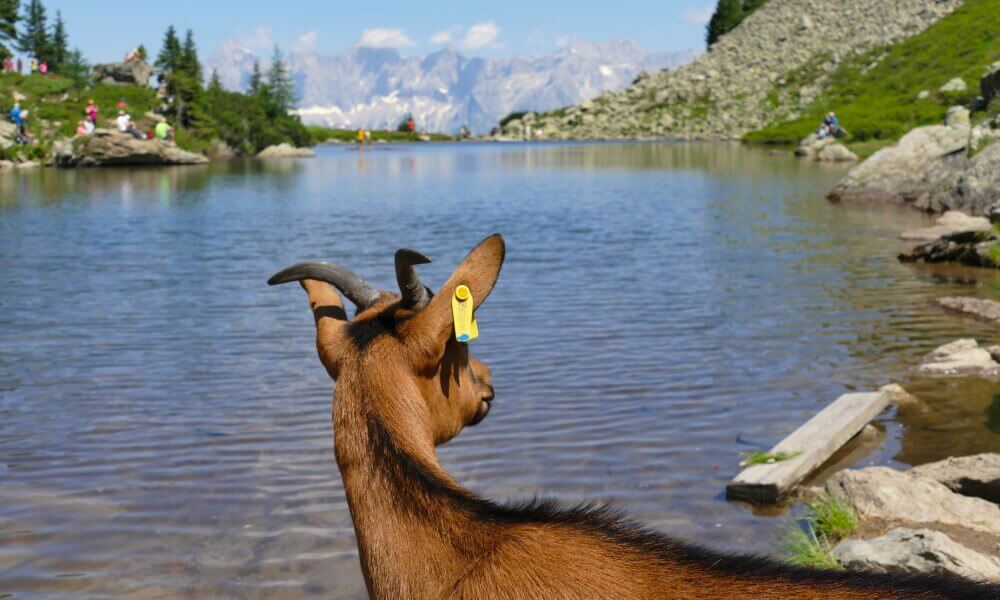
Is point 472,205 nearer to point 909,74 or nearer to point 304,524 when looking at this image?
point 304,524

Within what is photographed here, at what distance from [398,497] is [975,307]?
578 inches

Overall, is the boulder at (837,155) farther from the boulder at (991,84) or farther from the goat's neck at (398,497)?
the goat's neck at (398,497)

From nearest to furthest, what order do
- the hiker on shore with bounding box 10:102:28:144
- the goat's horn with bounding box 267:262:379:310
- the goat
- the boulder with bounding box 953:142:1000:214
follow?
the goat < the goat's horn with bounding box 267:262:379:310 < the boulder with bounding box 953:142:1000:214 < the hiker on shore with bounding box 10:102:28:144

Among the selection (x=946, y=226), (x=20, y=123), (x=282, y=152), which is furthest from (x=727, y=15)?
(x=946, y=226)

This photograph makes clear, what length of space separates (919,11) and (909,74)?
26881 millimetres

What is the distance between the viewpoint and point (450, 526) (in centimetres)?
306

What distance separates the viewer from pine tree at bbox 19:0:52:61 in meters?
104

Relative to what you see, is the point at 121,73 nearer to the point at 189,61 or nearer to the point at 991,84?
the point at 189,61

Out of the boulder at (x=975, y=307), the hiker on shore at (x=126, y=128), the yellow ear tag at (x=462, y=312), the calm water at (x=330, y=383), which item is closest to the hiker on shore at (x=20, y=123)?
the hiker on shore at (x=126, y=128)

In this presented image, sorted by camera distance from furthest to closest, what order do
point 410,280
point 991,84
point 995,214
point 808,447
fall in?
point 991,84, point 995,214, point 808,447, point 410,280

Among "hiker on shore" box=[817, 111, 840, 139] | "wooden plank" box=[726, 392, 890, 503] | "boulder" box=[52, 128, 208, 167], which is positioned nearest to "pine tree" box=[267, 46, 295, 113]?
"boulder" box=[52, 128, 208, 167]

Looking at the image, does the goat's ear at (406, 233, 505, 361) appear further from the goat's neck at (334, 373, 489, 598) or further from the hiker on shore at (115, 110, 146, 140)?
the hiker on shore at (115, 110, 146, 140)

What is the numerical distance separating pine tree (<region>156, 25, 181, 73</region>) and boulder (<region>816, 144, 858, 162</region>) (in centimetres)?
5245

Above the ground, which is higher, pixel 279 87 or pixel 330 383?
pixel 279 87
